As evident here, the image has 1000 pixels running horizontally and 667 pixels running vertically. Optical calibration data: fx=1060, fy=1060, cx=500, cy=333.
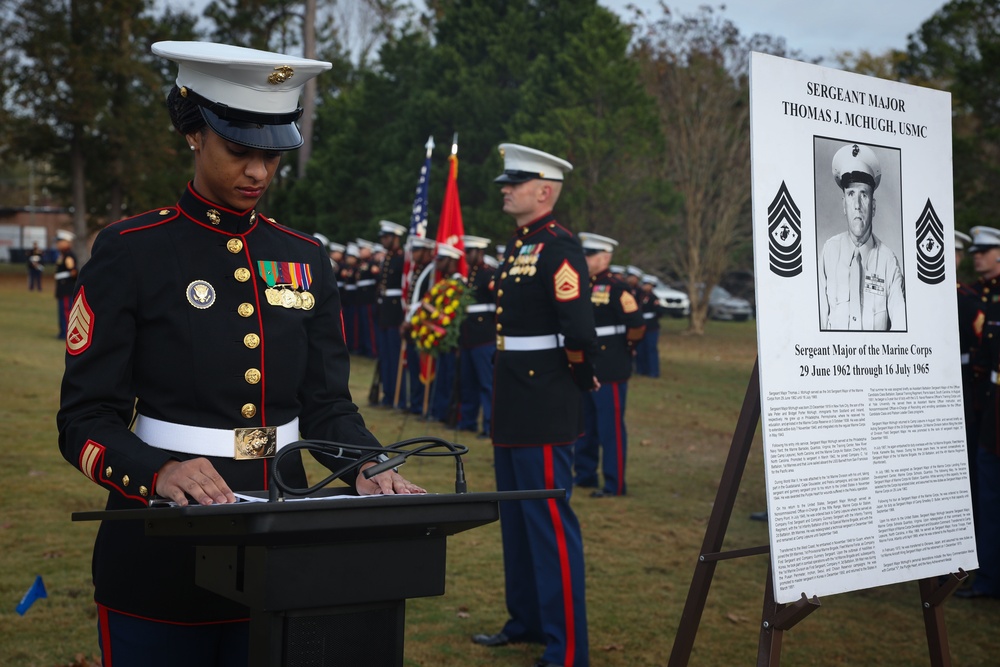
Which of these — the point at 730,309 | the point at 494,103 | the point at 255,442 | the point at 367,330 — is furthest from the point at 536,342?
the point at 730,309

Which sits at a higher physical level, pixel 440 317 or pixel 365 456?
pixel 440 317

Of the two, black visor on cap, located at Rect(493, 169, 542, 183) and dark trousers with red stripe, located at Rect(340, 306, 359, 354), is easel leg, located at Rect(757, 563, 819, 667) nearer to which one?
A: black visor on cap, located at Rect(493, 169, 542, 183)

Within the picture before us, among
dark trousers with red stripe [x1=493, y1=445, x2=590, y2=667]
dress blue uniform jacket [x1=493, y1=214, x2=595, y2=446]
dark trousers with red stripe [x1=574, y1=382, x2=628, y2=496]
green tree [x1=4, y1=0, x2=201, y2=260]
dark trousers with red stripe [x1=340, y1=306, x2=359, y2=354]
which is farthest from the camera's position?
green tree [x1=4, y1=0, x2=201, y2=260]

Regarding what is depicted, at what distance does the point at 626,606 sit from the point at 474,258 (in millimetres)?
8591

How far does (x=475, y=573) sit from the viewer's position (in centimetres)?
663

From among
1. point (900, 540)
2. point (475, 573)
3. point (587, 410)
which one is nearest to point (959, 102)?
point (587, 410)

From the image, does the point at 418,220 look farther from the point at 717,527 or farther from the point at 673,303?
the point at 673,303

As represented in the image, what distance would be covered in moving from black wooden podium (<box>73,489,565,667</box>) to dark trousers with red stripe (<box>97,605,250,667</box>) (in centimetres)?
36

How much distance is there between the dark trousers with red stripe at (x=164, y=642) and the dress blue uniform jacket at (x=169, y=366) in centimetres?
3

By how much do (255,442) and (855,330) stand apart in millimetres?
2225

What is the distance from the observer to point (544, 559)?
4.98 m

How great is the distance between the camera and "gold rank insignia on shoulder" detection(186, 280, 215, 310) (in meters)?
2.48

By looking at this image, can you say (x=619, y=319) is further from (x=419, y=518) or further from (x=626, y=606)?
(x=419, y=518)

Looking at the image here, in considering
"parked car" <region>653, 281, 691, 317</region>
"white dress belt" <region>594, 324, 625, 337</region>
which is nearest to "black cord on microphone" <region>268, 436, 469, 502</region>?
"white dress belt" <region>594, 324, 625, 337</region>
